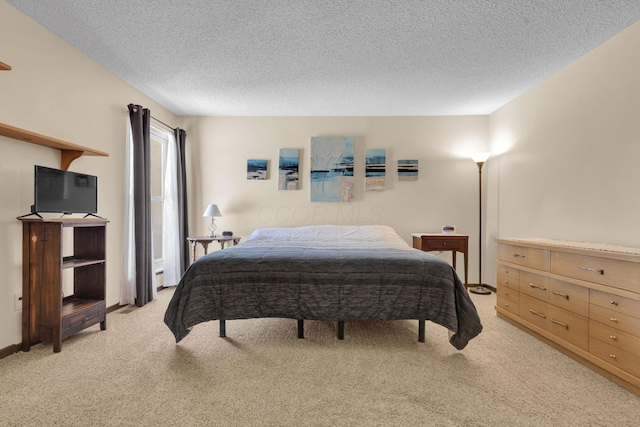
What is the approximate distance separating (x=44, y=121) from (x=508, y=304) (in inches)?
164

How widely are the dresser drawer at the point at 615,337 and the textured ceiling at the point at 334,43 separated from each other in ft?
6.89

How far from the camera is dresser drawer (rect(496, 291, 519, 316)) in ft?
8.80

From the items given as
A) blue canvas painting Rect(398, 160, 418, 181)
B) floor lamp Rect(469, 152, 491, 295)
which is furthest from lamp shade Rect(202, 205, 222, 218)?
floor lamp Rect(469, 152, 491, 295)

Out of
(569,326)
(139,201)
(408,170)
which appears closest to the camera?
(569,326)

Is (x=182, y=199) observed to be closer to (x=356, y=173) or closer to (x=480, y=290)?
(x=356, y=173)

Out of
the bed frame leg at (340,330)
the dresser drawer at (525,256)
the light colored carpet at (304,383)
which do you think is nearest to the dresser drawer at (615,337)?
the light colored carpet at (304,383)

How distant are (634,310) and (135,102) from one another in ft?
15.0

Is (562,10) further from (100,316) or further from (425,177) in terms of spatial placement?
(100,316)

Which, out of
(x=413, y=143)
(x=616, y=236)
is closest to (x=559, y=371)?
(x=616, y=236)

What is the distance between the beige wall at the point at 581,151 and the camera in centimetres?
224

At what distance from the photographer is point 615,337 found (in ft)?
5.85

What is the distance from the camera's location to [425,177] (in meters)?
4.27

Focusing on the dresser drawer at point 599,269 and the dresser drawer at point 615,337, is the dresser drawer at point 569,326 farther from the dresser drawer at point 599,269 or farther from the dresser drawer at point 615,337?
the dresser drawer at point 599,269

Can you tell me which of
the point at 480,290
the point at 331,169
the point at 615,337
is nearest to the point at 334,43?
the point at 331,169
